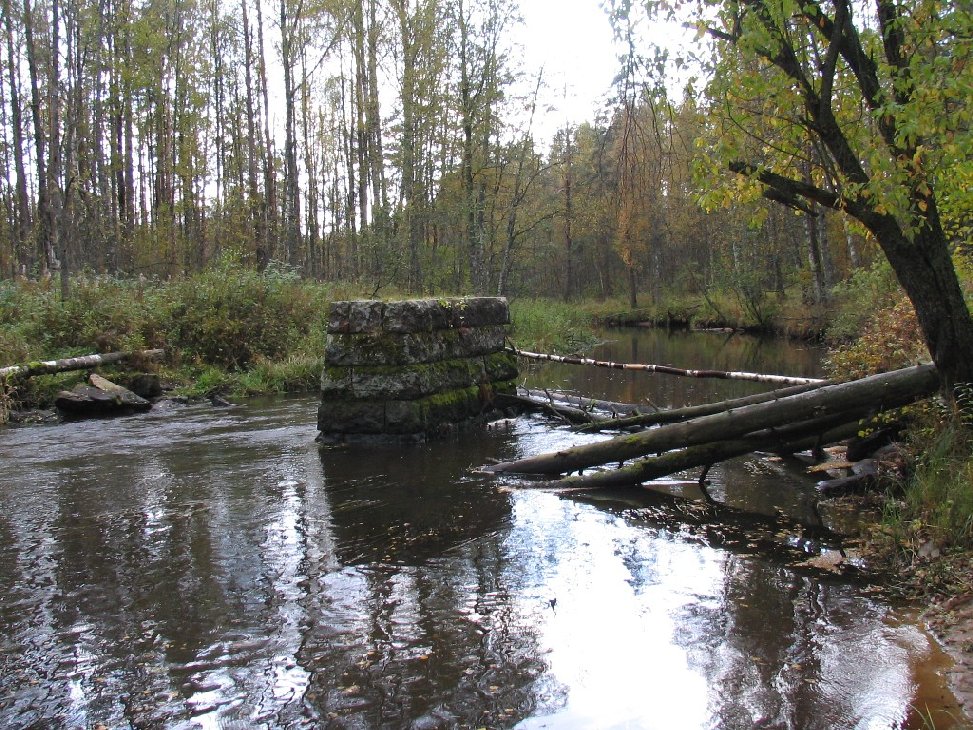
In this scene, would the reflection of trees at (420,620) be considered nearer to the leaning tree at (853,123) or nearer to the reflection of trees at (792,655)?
the reflection of trees at (792,655)

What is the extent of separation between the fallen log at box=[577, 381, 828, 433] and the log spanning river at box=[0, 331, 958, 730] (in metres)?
0.71

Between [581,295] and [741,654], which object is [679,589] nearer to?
[741,654]

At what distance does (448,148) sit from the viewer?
92.0 ft

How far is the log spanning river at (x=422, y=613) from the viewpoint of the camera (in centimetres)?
326

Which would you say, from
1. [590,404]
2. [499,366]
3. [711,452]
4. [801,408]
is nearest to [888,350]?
[801,408]

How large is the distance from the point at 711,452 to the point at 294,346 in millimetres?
12265

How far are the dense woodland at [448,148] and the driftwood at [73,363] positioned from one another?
320 cm

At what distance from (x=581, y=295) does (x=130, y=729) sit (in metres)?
49.0

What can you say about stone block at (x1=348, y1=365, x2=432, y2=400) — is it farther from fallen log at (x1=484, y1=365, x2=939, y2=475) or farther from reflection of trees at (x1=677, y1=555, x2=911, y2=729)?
reflection of trees at (x1=677, y1=555, x2=911, y2=729)

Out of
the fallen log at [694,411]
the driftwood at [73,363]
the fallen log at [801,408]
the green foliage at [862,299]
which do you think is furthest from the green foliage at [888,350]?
the driftwood at [73,363]

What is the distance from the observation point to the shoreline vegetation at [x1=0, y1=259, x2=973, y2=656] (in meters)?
4.85

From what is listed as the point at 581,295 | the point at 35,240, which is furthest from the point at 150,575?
the point at 581,295

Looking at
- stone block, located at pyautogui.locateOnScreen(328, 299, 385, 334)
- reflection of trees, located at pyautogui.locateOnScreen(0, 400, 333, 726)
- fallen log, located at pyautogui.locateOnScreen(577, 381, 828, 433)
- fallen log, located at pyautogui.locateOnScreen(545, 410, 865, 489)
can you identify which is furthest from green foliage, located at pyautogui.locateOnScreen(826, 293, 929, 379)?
reflection of trees, located at pyautogui.locateOnScreen(0, 400, 333, 726)

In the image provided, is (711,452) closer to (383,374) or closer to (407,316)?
(383,374)
